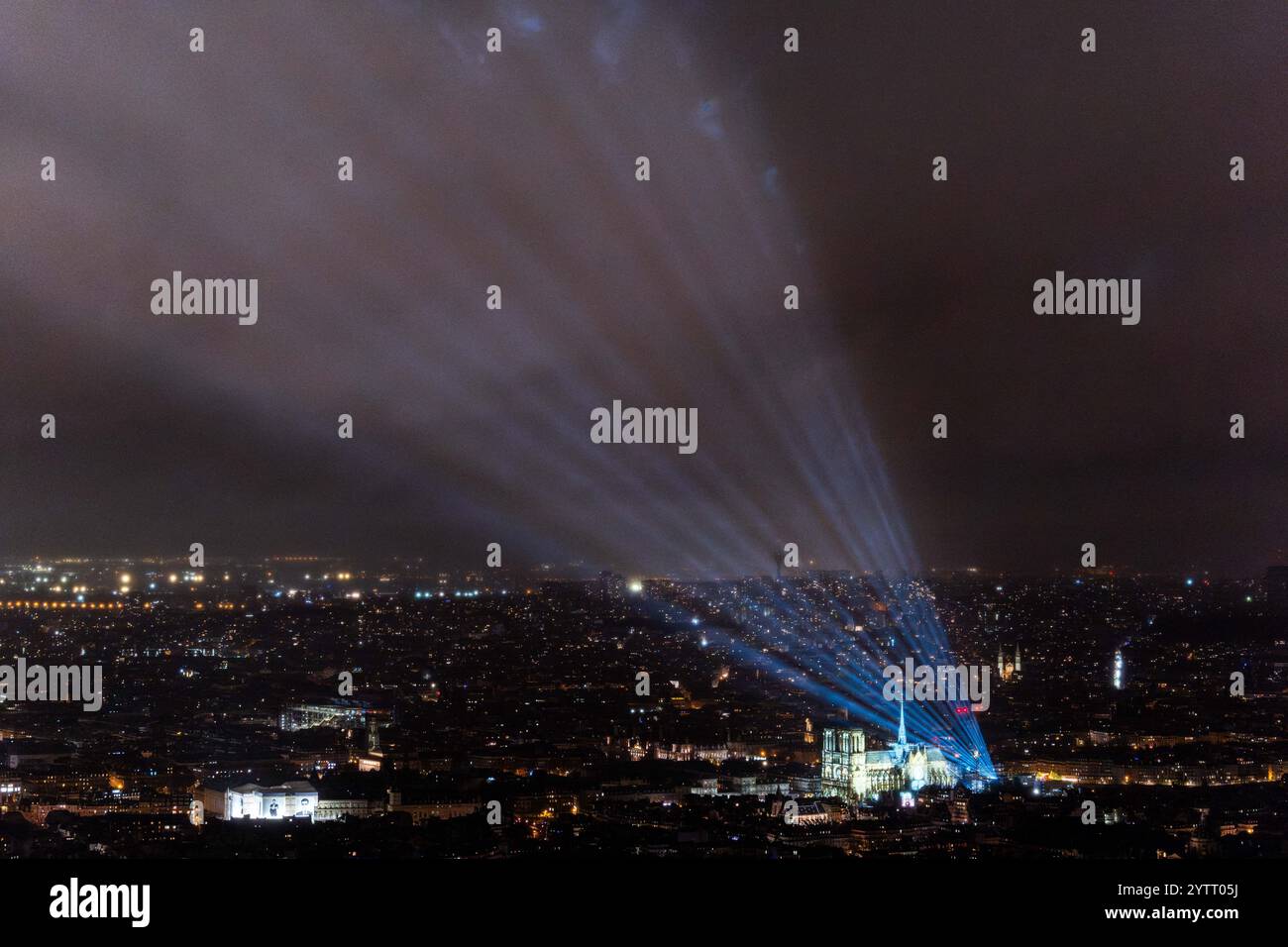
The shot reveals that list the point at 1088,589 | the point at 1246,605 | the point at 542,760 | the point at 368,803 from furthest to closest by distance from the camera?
1. the point at 1088,589
2. the point at 1246,605
3. the point at 542,760
4. the point at 368,803

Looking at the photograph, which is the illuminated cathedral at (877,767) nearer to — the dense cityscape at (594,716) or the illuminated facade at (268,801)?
the dense cityscape at (594,716)

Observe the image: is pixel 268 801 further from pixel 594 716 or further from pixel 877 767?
pixel 877 767

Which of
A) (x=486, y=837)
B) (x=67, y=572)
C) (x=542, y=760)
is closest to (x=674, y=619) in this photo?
(x=542, y=760)

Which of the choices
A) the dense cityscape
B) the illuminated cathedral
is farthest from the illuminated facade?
the illuminated cathedral

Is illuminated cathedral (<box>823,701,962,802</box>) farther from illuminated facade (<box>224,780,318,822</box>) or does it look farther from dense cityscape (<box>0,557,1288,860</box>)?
illuminated facade (<box>224,780,318,822</box>)
